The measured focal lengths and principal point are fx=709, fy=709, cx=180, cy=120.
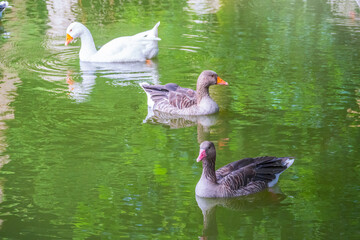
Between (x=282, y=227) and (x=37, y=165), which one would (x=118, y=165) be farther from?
(x=282, y=227)

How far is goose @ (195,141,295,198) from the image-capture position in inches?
328

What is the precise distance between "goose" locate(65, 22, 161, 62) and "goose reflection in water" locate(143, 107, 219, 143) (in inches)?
135

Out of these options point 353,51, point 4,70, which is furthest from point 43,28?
point 353,51

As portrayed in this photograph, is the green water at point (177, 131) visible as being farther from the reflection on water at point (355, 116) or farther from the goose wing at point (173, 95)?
the goose wing at point (173, 95)

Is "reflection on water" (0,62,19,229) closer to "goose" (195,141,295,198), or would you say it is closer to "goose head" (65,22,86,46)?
"goose head" (65,22,86,46)

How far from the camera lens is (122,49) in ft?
49.5

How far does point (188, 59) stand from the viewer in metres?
15.2

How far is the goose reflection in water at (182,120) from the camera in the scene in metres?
11.3

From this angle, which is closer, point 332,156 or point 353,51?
point 332,156

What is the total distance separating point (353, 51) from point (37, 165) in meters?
8.81

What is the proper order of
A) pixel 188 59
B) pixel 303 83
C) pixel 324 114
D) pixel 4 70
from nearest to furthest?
pixel 324 114 < pixel 303 83 < pixel 4 70 < pixel 188 59

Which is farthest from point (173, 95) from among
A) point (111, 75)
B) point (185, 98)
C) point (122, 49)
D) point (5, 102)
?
point (122, 49)

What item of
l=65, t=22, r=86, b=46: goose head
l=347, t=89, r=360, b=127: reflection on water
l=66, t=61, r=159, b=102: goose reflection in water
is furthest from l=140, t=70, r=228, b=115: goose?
l=65, t=22, r=86, b=46: goose head

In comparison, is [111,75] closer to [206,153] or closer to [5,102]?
[5,102]
